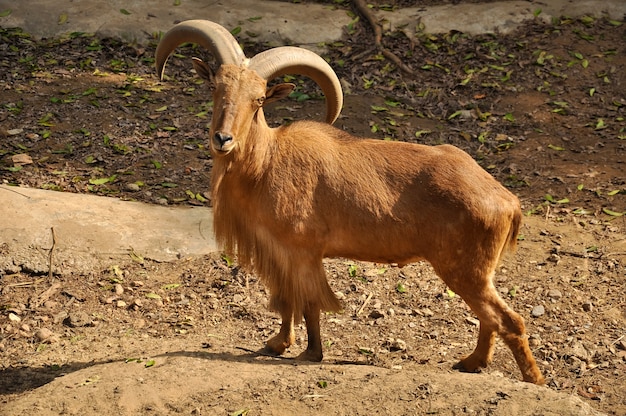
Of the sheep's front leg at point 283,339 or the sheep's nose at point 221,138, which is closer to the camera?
the sheep's nose at point 221,138

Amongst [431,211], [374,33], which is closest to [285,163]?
[431,211]

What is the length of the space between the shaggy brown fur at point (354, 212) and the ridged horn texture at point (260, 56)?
0.17 m

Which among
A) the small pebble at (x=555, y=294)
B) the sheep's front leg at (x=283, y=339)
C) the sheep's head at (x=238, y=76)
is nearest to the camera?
the sheep's head at (x=238, y=76)

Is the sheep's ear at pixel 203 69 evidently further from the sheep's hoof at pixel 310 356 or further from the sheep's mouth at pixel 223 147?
the sheep's hoof at pixel 310 356

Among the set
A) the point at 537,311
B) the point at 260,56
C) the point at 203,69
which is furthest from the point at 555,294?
the point at 203,69

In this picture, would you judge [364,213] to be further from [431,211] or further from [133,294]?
[133,294]

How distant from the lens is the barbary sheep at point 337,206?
758 centimetres

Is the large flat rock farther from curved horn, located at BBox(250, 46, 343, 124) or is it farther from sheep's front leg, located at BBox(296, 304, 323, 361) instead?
curved horn, located at BBox(250, 46, 343, 124)

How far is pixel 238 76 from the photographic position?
7.40 m

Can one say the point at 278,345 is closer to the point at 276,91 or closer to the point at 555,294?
the point at 276,91

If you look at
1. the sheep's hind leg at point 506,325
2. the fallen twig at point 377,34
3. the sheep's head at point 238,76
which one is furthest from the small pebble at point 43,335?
the fallen twig at point 377,34

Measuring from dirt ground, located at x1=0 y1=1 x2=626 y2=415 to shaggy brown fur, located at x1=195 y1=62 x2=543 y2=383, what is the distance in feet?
2.64

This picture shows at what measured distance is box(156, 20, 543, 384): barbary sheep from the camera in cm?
758

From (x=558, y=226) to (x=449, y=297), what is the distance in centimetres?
226
